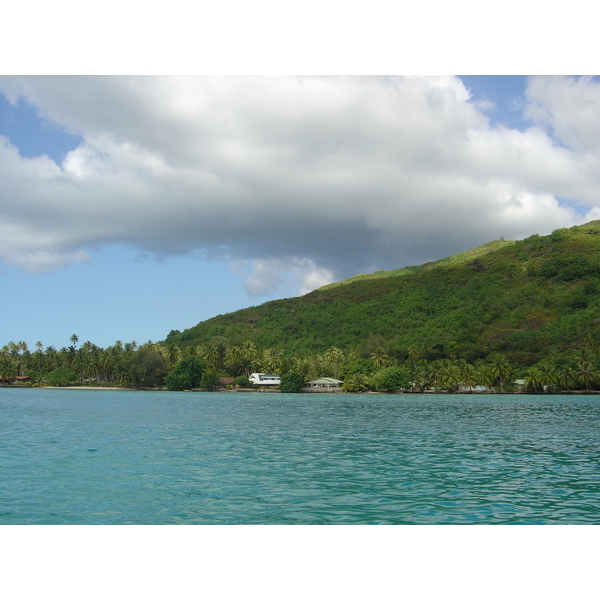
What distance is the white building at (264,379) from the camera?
127875 millimetres

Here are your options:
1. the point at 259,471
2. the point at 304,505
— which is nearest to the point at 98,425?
the point at 259,471

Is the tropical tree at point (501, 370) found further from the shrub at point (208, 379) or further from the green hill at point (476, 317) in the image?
the shrub at point (208, 379)

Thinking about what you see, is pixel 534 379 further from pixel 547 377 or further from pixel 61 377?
pixel 61 377

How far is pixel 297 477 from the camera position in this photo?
682 inches

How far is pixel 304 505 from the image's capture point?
13656mm

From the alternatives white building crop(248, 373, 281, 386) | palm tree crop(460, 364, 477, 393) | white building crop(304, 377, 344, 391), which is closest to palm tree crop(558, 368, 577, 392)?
palm tree crop(460, 364, 477, 393)

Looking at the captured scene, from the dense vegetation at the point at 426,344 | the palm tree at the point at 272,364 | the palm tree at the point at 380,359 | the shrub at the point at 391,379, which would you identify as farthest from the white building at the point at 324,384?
the palm tree at the point at 272,364

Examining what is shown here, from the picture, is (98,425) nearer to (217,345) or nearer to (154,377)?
(154,377)

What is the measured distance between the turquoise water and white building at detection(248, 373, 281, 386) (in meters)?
96.0

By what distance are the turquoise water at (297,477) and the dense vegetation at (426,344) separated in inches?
3332

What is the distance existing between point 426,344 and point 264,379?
44168mm

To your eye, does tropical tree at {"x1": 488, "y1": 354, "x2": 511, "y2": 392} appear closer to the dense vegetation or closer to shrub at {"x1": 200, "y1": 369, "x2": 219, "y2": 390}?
the dense vegetation

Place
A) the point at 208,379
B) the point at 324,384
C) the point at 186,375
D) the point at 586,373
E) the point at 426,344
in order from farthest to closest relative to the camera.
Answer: the point at 426,344 < the point at 324,384 < the point at 186,375 < the point at 208,379 < the point at 586,373

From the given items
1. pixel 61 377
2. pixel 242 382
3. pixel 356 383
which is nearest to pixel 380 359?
pixel 356 383
